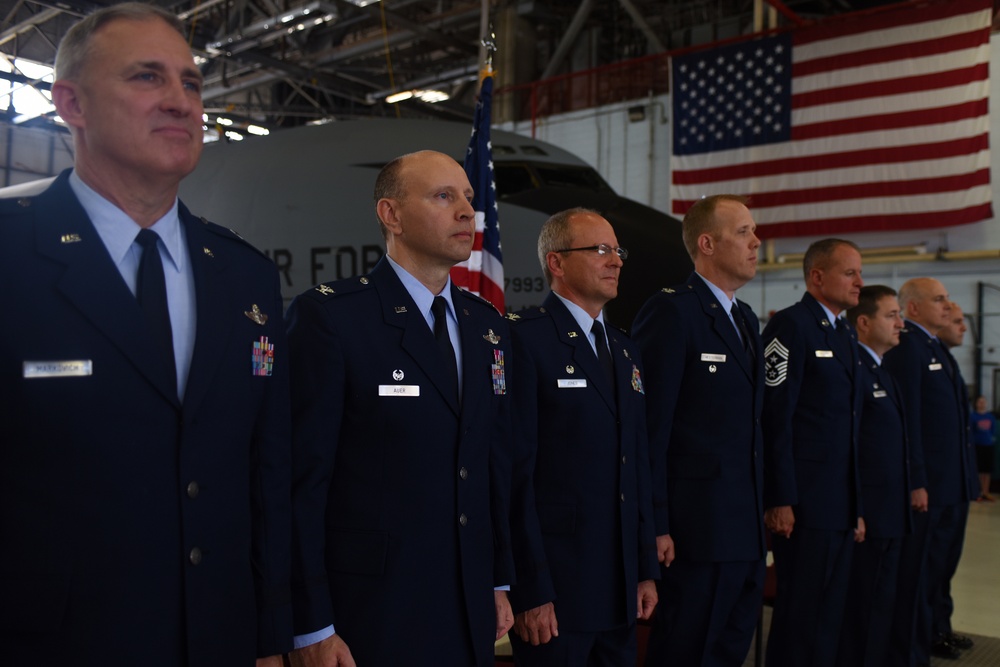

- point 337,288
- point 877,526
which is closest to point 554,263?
point 337,288

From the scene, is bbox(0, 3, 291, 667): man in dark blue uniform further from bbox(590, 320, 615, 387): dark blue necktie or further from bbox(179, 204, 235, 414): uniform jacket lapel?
bbox(590, 320, 615, 387): dark blue necktie

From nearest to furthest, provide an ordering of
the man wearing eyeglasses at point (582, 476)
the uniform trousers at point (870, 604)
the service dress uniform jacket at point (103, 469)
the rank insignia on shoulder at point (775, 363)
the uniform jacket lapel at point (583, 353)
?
1. the service dress uniform jacket at point (103, 469)
2. the man wearing eyeglasses at point (582, 476)
3. the uniform jacket lapel at point (583, 353)
4. the rank insignia on shoulder at point (775, 363)
5. the uniform trousers at point (870, 604)

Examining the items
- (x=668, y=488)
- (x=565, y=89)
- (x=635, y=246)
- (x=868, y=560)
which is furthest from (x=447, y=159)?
(x=565, y=89)

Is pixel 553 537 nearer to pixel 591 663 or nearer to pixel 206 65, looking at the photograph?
pixel 591 663

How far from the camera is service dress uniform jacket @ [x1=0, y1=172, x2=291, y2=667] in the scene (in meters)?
1.25

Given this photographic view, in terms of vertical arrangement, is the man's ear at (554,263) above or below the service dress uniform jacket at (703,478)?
above

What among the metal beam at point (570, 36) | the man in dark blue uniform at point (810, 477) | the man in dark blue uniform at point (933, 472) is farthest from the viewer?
the metal beam at point (570, 36)

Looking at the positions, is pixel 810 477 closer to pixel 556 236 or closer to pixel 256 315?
pixel 556 236

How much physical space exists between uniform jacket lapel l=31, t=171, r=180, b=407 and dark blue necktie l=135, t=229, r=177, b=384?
0.03 m

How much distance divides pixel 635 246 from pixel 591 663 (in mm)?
3322

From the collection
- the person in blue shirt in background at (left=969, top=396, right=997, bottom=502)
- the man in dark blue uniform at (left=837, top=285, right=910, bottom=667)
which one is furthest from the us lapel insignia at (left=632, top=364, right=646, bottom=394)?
the person in blue shirt in background at (left=969, top=396, right=997, bottom=502)

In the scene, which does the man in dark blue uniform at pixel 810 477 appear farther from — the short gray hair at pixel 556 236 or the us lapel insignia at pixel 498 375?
the us lapel insignia at pixel 498 375

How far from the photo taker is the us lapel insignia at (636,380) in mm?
2681

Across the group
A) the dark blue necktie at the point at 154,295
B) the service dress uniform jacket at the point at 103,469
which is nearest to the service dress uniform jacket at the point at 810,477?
the service dress uniform jacket at the point at 103,469
